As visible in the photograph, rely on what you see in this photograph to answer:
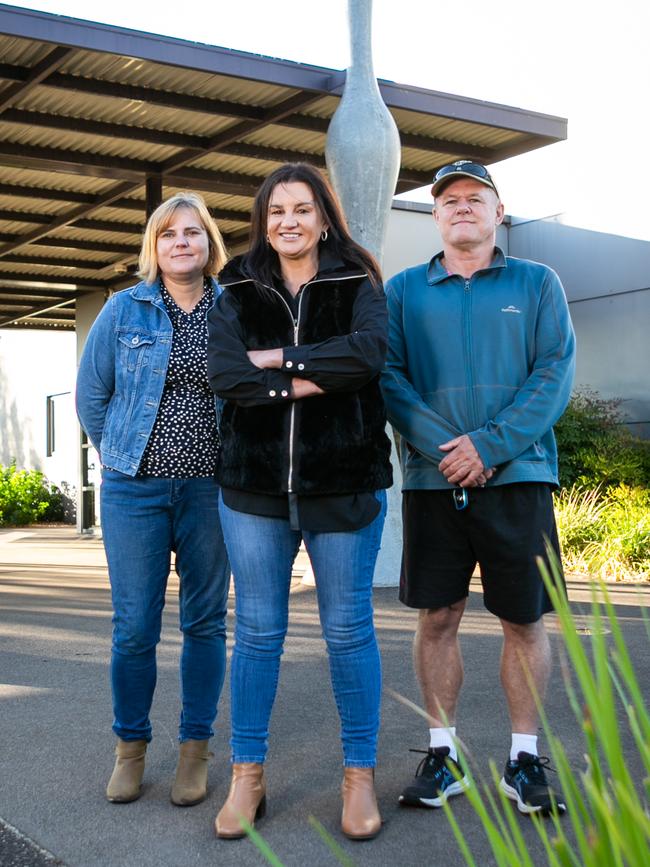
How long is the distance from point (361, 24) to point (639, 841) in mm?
9162

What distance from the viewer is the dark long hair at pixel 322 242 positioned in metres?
3.64

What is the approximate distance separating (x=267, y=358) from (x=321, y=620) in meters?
0.88

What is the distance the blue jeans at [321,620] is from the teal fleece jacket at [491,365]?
1.71 feet

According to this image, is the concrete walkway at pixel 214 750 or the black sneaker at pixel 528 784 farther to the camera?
the black sneaker at pixel 528 784

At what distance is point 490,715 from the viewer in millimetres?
4840

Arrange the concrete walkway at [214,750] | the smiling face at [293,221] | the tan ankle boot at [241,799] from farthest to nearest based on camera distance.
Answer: the smiling face at [293,221] → the tan ankle boot at [241,799] → the concrete walkway at [214,750]

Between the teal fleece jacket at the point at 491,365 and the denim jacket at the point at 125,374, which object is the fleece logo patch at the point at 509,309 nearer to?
the teal fleece jacket at the point at 491,365

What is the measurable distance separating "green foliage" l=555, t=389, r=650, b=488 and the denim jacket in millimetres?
10091

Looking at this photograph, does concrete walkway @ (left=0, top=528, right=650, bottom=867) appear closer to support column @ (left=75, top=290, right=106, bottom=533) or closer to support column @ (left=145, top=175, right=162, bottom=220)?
support column @ (left=145, top=175, right=162, bottom=220)

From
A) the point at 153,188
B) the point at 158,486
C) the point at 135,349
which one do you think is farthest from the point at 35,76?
the point at 158,486

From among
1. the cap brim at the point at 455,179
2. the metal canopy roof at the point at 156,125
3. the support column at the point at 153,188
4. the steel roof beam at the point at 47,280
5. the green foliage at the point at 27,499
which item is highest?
the metal canopy roof at the point at 156,125

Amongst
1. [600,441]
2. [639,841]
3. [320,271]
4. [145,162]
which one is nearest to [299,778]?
[320,271]

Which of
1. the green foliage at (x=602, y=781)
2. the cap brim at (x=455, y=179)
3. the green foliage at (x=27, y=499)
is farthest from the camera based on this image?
the green foliage at (x=27, y=499)

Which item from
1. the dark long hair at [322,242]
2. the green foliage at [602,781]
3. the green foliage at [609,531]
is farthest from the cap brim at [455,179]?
the green foliage at [609,531]
